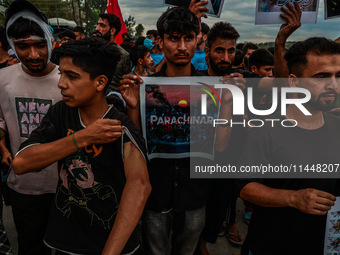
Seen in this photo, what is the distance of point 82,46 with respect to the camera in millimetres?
1643

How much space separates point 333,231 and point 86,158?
1.60m

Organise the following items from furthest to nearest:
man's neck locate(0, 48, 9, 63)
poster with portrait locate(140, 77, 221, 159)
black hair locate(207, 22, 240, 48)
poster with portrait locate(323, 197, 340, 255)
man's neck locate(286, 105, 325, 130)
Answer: man's neck locate(0, 48, 9, 63)
black hair locate(207, 22, 240, 48)
poster with portrait locate(140, 77, 221, 159)
man's neck locate(286, 105, 325, 130)
poster with portrait locate(323, 197, 340, 255)

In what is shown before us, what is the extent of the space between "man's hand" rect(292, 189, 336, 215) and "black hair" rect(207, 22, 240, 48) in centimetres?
208

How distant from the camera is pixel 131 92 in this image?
6.79 feet

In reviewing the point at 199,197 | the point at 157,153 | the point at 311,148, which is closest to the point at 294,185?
the point at 311,148

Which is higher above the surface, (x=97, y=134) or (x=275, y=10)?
(x=275, y=10)

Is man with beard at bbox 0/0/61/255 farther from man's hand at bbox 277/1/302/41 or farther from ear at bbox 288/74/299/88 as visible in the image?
man's hand at bbox 277/1/302/41

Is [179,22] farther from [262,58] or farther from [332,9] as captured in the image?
[262,58]

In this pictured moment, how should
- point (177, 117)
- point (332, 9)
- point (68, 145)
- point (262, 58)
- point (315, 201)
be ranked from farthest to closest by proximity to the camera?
point (262, 58) < point (332, 9) < point (177, 117) < point (68, 145) < point (315, 201)

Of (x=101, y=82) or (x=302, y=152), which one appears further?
(x=101, y=82)

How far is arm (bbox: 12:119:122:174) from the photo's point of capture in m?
1.45

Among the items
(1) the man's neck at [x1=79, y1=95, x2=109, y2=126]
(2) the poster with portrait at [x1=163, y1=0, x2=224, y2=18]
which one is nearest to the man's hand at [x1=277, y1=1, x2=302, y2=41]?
(2) the poster with portrait at [x1=163, y1=0, x2=224, y2=18]

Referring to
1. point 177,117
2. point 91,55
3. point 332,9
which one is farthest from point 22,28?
point 332,9

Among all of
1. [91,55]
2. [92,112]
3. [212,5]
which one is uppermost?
[212,5]
